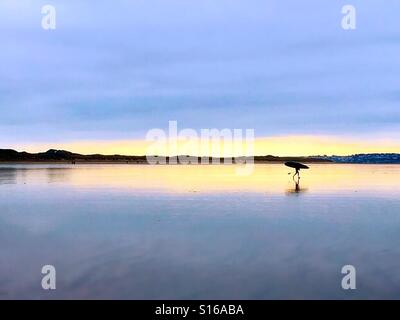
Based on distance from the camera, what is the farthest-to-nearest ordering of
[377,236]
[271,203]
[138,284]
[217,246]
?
[271,203]
[377,236]
[217,246]
[138,284]

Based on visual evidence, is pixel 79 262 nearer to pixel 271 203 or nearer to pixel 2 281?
pixel 2 281

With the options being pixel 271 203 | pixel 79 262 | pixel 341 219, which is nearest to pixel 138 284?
pixel 79 262

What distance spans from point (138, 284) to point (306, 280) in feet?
11.0

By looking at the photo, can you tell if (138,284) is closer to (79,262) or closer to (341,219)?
(79,262)

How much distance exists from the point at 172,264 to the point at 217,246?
6.71 feet

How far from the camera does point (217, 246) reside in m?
11.3
